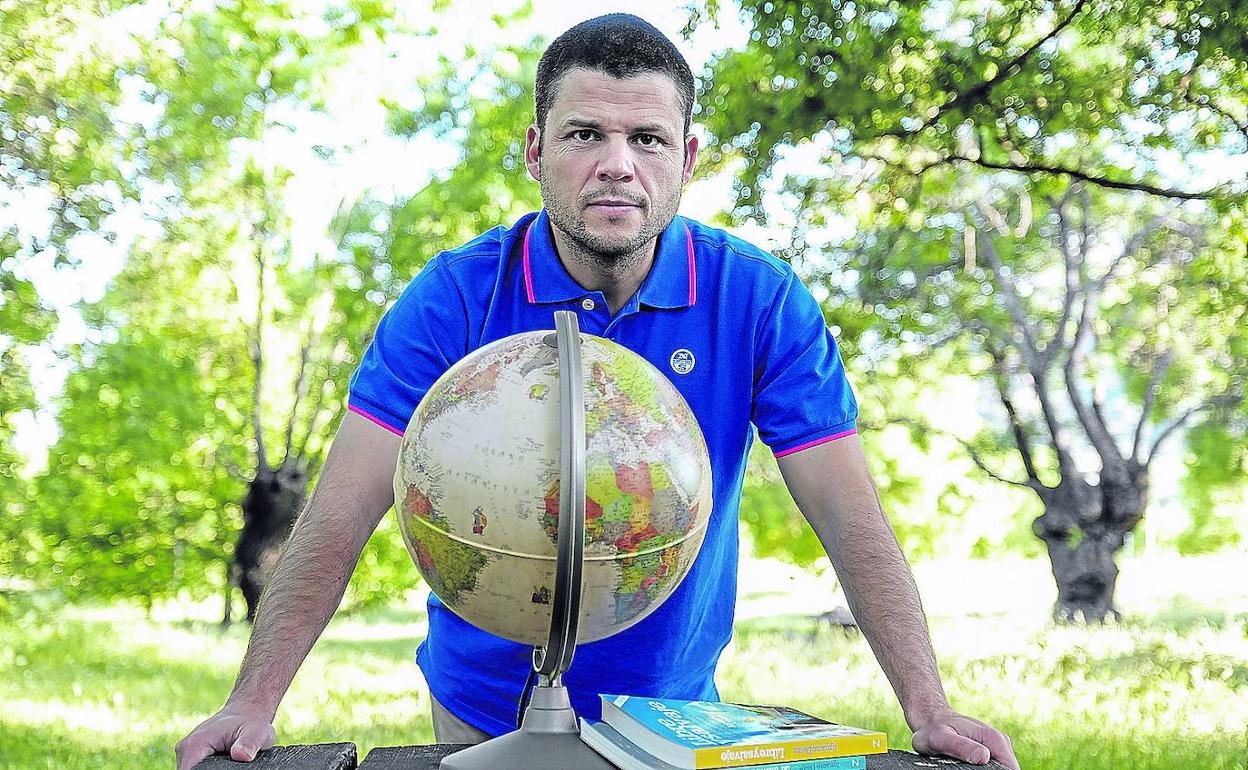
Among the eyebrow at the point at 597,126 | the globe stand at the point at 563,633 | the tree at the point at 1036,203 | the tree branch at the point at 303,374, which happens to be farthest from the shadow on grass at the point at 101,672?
the globe stand at the point at 563,633

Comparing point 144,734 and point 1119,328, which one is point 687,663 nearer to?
point 144,734

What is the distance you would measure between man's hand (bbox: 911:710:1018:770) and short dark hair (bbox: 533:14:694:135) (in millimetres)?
1343

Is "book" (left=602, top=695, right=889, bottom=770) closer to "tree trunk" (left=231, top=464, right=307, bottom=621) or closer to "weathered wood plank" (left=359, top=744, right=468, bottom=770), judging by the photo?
"weathered wood plank" (left=359, top=744, right=468, bottom=770)

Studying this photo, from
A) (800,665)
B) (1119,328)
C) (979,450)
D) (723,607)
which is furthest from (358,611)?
(723,607)

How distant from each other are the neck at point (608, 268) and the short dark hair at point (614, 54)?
0.91 feet

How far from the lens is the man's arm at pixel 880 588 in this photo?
222 cm

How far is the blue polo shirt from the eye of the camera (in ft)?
8.89

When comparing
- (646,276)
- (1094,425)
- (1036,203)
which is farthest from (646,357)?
(1094,425)

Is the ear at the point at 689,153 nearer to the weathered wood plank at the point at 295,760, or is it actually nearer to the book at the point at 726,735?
the book at the point at 726,735

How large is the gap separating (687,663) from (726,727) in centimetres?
95

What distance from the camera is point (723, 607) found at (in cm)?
305

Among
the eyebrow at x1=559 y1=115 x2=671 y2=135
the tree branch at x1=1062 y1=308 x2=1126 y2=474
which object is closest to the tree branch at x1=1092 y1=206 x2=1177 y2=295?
the tree branch at x1=1062 y1=308 x2=1126 y2=474

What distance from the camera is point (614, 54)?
2502 millimetres

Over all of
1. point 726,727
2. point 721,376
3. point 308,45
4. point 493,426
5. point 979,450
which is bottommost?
point 726,727
